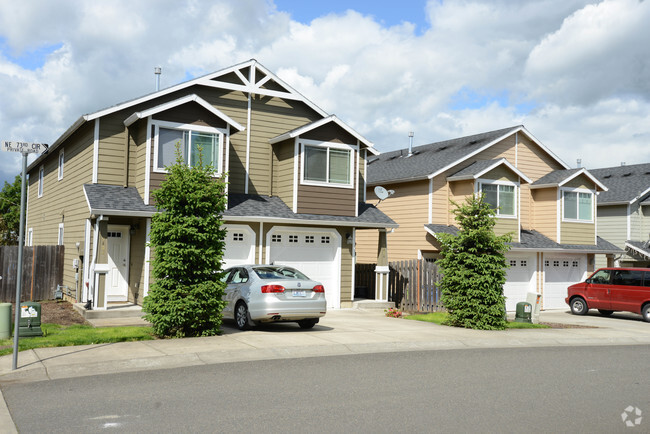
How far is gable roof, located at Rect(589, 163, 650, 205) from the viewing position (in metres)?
33.4

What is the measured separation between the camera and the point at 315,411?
7203 millimetres

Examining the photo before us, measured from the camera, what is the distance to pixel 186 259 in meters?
13.0

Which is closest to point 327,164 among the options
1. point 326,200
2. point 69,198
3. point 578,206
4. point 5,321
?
point 326,200

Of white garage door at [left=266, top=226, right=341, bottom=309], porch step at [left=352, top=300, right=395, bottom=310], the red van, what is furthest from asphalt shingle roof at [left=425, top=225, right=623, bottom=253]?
white garage door at [left=266, top=226, right=341, bottom=309]

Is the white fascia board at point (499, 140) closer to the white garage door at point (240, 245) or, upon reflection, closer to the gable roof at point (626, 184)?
the gable roof at point (626, 184)

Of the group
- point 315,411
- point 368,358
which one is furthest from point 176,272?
point 315,411

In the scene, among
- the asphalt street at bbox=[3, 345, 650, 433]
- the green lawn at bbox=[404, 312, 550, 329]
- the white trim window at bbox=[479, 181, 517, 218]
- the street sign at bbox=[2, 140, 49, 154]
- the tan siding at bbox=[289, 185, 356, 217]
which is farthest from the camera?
the white trim window at bbox=[479, 181, 517, 218]

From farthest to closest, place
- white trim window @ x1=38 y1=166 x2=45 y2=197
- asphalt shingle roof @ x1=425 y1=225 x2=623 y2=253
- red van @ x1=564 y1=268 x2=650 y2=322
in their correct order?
white trim window @ x1=38 y1=166 x2=45 y2=197, asphalt shingle roof @ x1=425 y1=225 x2=623 y2=253, red van @ x1=564 y1=268 x2=650 y2=322

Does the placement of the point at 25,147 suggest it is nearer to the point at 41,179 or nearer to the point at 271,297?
the point at 271,297

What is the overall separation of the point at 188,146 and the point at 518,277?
1521 centimetres

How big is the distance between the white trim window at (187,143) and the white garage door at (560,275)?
615 inches

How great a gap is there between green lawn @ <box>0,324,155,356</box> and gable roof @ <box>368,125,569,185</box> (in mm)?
14484

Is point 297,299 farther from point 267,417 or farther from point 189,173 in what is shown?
point 267,417

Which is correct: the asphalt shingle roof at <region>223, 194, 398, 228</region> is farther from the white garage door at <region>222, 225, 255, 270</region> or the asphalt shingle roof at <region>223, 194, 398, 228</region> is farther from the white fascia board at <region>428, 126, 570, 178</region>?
the white fascia board at <region>428, 126, 570, 178</region>
